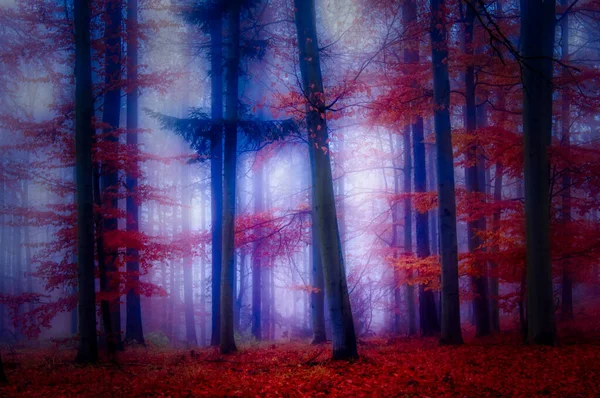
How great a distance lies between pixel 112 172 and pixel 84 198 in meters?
2.40

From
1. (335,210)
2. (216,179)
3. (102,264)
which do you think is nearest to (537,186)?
(335,210)

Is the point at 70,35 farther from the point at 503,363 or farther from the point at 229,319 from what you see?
the point at 503,363

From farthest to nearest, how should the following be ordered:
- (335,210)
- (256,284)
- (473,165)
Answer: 1. (256,284)
2. (473,165)
3. (335,210)

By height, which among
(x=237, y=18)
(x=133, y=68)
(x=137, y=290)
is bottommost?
(x=137, y=290)

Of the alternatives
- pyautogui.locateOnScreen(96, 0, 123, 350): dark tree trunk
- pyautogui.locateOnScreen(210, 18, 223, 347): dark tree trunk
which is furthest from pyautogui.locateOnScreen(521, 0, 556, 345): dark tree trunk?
pyautogui.locateOnScreen(96, 0, 123, 350): dark tree trunk

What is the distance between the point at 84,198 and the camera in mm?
9211

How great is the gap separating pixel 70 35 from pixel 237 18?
4886mm

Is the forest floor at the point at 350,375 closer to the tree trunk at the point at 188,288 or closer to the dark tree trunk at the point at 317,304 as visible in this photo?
the dark tree trunk at the point at 317,304

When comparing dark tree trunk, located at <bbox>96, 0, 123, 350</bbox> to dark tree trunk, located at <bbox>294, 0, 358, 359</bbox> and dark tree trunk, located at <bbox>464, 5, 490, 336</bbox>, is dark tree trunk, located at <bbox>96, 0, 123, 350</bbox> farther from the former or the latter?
dark tree trunk, located at <bbox>464, 5, 490, 336</bbox>

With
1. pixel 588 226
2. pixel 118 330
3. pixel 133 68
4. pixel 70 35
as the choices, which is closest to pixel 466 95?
pixel 588 226

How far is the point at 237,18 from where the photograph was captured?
12.1 m

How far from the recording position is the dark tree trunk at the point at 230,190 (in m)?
11.2

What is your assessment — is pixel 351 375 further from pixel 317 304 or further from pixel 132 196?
pixel 132 196

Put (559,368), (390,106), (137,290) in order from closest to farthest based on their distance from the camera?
(559,368)
(390,106)
(137,290)
